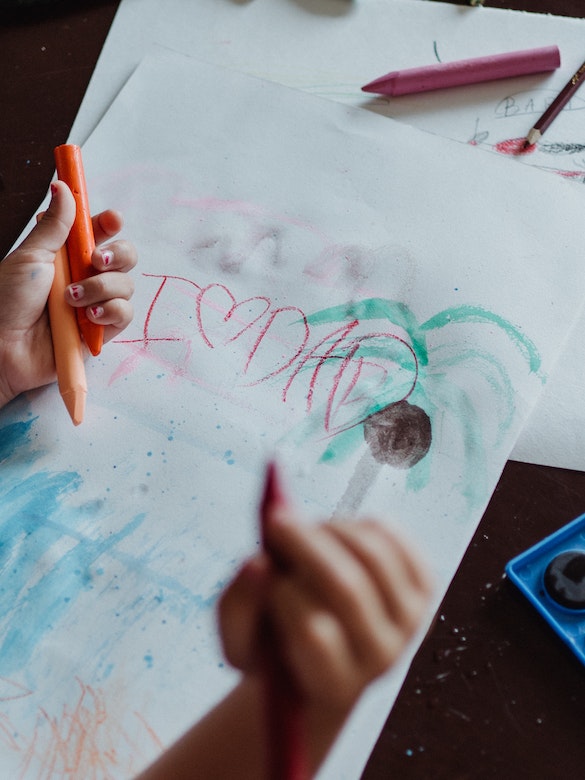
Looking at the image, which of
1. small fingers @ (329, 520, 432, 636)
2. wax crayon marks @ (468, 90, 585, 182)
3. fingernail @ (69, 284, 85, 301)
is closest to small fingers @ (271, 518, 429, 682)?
small fingers @ (329, 520, 432, 636)

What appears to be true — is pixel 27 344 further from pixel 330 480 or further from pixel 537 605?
pixel 537 605

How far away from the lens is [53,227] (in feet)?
1.50

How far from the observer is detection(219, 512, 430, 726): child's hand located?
203 millimetres

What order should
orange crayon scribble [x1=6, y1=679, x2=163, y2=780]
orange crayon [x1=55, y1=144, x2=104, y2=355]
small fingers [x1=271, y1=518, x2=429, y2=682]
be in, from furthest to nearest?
orange crayon [x1=55, y1=144, x2=104, y2=355] → orange crayon scribble [x1=6, y1=679, x2=163, y2=780] → small fingers [x1=271, y1=518, x2=429, y2=682]

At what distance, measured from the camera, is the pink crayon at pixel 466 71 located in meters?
0.55

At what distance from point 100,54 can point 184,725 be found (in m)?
0.50

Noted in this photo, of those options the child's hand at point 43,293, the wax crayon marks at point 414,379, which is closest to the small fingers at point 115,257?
the child's hand at point 43,293

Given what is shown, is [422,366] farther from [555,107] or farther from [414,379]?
[555,107]

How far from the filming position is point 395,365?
454 mm

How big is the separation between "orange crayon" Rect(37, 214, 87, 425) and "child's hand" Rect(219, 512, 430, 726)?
25 centimetres

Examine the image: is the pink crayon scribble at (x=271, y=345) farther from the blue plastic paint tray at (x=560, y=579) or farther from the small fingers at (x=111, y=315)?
the blue plastic paint tray at (x=560, y=579)

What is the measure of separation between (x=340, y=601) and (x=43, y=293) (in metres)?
0.34

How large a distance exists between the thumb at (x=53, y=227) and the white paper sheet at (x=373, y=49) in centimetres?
12

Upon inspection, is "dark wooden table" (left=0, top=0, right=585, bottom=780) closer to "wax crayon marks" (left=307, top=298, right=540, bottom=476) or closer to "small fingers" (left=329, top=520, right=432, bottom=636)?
"wax crayon marks" (left=307, top=298, right=540, bottom=476)
